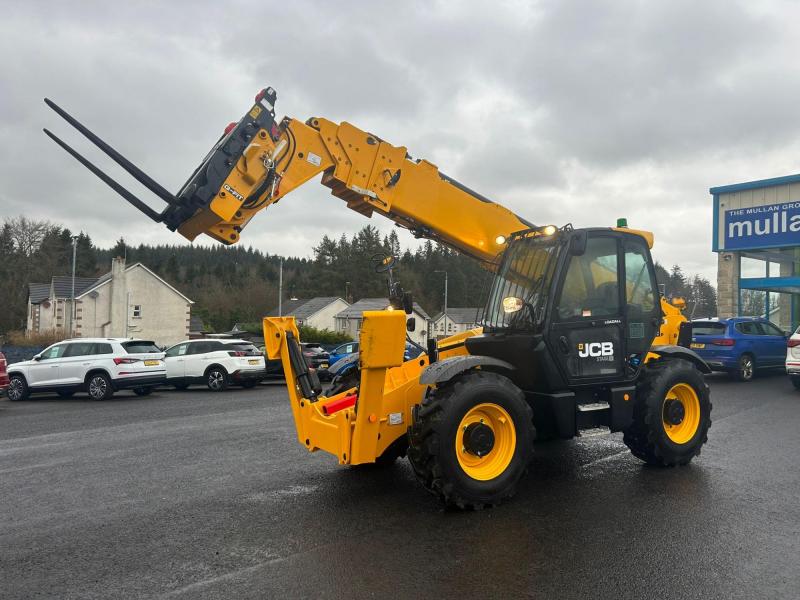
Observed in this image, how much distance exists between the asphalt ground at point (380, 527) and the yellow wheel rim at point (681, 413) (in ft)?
1.24

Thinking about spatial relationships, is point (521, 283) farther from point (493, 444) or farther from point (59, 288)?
point (59, 288)

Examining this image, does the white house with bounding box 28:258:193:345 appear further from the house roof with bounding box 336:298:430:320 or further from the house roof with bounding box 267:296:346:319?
the house roof with bounding box 336:298:430:320

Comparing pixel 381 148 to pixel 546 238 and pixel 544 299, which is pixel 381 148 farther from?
pixel 544 299

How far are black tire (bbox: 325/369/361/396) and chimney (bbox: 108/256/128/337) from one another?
4456 centimetres

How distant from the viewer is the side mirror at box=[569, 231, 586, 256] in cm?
598

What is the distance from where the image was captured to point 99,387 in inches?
614

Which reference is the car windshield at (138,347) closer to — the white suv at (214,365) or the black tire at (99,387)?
the black tire at (99,387)

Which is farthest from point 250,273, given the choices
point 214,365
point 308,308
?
point 214,365

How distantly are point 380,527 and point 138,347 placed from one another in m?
13.3

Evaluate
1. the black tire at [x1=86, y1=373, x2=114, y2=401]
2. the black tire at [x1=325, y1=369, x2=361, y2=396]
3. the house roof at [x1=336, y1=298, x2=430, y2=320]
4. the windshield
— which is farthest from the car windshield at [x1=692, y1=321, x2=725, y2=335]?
the house roof at [x1=336, y1=298, x2=430, y2=320]

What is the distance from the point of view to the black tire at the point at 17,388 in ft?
52.9

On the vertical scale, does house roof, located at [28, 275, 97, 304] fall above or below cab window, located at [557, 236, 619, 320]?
above

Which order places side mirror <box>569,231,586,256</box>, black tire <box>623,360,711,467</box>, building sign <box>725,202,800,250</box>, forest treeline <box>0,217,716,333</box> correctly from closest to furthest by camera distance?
side mirror <box>569,231,586,256</box> → black tire <box>623,360,711,467</box> → building sign <box>725,202,800,250</box> → forest treeline <box>0,217,716,333</box>

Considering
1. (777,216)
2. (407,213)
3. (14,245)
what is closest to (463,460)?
(407,213)
